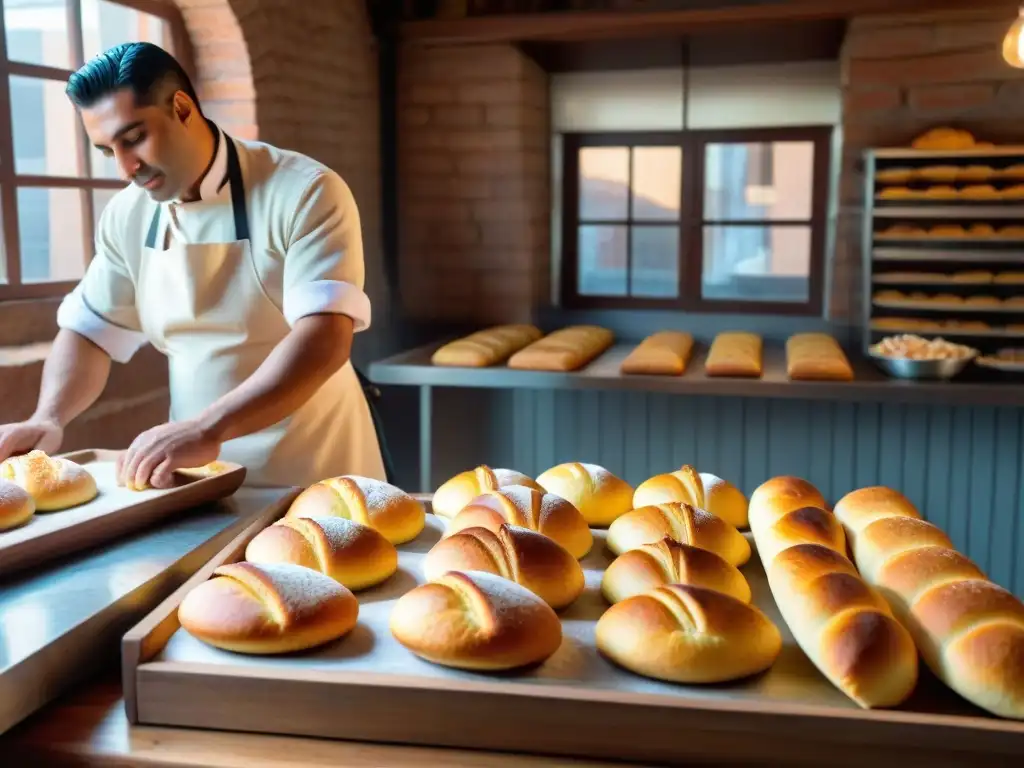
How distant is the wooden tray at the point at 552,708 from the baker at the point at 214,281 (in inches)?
26.7

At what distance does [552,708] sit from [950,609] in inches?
15.5

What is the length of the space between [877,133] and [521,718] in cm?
331

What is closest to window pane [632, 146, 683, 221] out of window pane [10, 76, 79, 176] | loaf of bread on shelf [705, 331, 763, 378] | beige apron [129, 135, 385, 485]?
loaf of bread on shelf [705, 331, 763, 378]

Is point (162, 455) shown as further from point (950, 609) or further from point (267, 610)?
point (950, 609)

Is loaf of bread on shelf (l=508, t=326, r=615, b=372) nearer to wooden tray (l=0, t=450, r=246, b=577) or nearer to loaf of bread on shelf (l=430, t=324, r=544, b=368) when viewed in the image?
loaf of bread on shelf (l=430, t=324, r=544, b=368)

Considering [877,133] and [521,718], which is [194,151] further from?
[877,133]

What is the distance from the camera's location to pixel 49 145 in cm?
268

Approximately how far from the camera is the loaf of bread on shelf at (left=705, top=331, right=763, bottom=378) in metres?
3.09

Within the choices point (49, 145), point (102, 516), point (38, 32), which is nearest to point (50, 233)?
point (49, 145)

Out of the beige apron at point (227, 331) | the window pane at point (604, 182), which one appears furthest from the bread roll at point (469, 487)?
the window pane at point (604, 182)

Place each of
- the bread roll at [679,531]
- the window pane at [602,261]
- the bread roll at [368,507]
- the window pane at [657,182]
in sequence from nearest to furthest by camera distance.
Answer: the bread roll at [679,531] → the bread roll at [368,507] → the window pane at [657,182] → the window pane at [602,261]

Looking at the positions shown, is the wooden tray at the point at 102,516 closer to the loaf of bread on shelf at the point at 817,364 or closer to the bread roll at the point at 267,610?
the bread roll at the point at 267,610

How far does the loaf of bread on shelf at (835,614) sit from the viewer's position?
0.86 meters

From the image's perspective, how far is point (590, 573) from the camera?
1.19 metres
